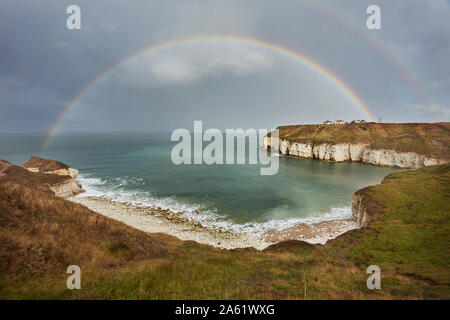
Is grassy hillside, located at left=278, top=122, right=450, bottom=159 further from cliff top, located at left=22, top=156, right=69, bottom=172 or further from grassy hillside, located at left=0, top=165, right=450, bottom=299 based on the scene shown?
cliff top, located at left=22, top=156, right=69, bottom=172

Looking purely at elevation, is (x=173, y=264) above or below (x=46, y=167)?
below

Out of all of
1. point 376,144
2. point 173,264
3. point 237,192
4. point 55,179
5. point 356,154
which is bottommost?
point 237,192

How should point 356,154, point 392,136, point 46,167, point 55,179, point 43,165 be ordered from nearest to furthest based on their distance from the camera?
1. point 55,179
2. point 46,167
3. point 43,165
4. point 392,136
5. point 356,154

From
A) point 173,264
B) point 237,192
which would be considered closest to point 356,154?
point 237,192

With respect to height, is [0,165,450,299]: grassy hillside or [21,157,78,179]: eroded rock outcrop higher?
[21,157,78,179]: eroded rock outcrop

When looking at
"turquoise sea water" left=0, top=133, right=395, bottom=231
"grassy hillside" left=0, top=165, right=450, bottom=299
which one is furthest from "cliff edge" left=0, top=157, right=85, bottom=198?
"grassy hillside" left=0, top=165, right=450, bottom=299

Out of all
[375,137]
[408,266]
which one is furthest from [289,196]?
[375,137]

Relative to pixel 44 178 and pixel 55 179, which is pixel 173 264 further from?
pixel 44 178
